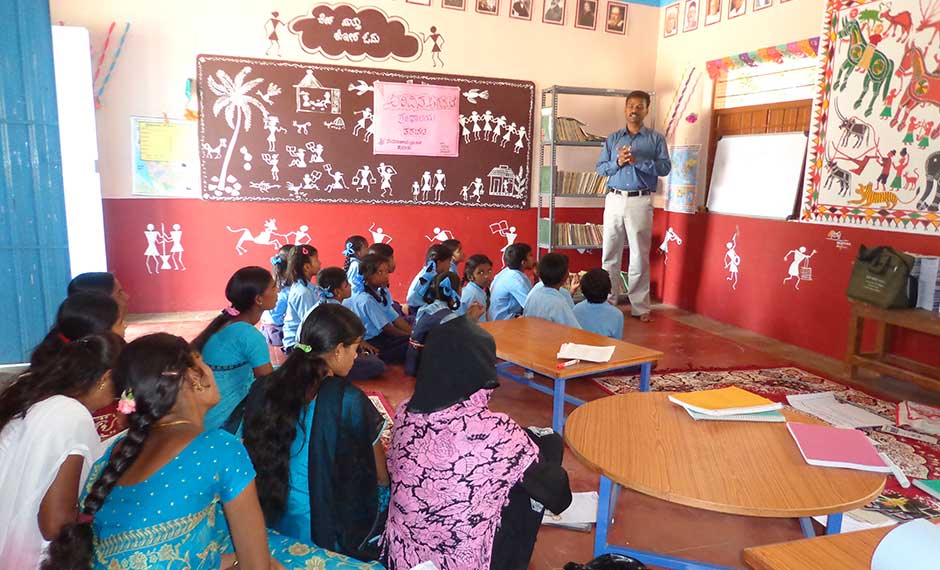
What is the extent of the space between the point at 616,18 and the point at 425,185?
2499mm

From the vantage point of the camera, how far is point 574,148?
20.6 feet

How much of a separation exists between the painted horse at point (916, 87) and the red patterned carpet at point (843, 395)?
64.6 inches

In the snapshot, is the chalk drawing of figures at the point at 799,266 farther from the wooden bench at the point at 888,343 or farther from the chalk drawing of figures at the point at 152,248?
the chalk drawing of figures at the point at 152,248

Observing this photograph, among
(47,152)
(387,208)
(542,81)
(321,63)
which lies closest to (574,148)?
(542,81)

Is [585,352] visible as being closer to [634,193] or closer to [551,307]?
[551,307]

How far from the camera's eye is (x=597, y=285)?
373 centimetres

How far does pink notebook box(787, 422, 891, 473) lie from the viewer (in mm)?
1662

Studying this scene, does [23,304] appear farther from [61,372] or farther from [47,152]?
[61,372]

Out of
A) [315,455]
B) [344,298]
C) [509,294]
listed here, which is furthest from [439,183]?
[315,455]

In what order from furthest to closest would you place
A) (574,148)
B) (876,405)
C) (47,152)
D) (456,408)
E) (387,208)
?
1. (574,148)
2. (387,208)
3. (47,152)
4. (876,405)
5. (456,408)

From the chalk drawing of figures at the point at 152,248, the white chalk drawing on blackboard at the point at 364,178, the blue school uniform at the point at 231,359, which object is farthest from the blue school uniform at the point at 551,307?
the chalk drawing of figures at the point at 152,248

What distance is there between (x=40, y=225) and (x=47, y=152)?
0.46 m

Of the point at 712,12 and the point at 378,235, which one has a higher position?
the point at 712,12

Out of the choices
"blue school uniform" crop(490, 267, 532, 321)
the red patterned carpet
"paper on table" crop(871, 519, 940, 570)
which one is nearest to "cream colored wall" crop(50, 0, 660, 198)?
"blue school uniform" crop(490, 267, 532, 321)
